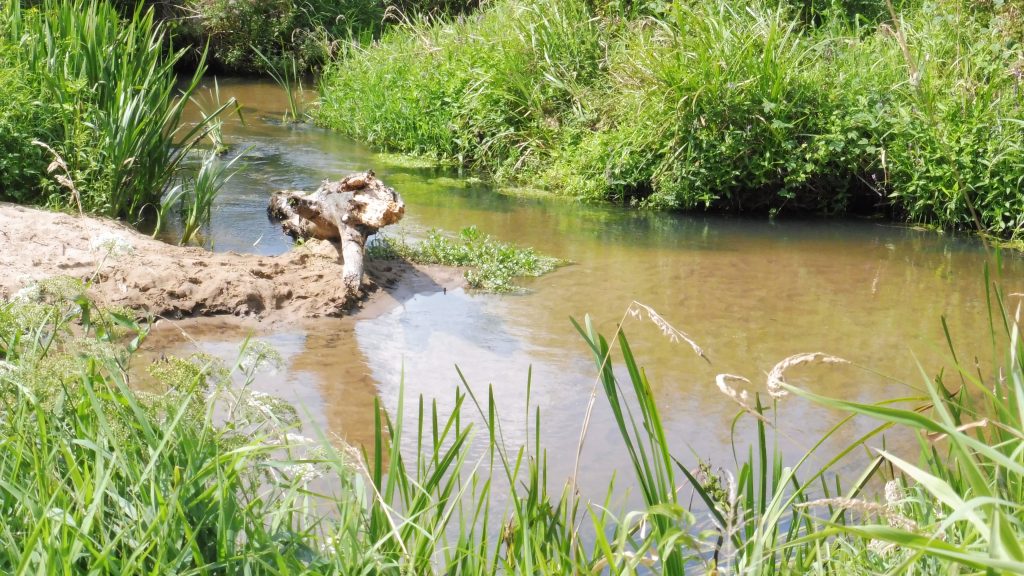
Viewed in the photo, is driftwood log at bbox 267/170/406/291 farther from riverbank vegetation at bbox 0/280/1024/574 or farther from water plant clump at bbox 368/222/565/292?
riverbank vegetation at bbox 0/280/1024/574

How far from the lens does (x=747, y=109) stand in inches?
356

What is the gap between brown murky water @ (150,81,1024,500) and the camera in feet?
16.0

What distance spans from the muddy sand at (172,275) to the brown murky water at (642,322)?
0.18m

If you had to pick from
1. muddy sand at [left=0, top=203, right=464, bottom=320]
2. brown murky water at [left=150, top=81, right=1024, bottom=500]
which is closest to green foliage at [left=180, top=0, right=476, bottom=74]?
brown murky water at [left=150, top=81, right=1024, bottom=500]

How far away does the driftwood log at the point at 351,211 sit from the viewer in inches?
255

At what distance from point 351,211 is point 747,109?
4133 mm

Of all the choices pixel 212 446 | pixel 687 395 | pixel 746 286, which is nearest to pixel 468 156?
pixel 746 286

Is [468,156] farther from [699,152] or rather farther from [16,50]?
[16,50]

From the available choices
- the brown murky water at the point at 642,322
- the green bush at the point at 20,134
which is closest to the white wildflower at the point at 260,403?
the brown murky water at the point at 642,322

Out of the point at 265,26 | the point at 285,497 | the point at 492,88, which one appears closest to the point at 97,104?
the point at 492,88

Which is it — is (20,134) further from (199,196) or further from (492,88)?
(492,88)

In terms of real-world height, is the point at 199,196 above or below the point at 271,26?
below

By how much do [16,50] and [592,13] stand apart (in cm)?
617

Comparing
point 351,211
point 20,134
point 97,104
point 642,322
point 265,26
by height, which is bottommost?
point 642,322
